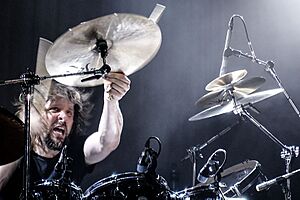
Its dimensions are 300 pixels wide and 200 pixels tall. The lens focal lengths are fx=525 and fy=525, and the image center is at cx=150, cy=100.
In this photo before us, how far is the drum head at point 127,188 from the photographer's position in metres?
2.28

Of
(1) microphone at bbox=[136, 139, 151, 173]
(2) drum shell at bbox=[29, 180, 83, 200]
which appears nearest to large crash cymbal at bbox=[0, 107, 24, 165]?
(2) drum shell at bbox=[29, 180, 83, 200]

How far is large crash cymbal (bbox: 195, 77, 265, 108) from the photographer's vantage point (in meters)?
3.08

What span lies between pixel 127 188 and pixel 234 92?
3.61 ft

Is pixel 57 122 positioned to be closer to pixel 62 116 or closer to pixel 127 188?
pixel 62 116

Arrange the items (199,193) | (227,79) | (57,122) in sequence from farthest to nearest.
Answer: (227,79)
(57,122)
(199,193)

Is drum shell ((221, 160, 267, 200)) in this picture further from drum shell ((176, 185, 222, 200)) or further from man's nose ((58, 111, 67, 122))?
man's nose ((58, 111, 67, 122))

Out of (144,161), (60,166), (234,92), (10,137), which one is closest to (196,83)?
(234,92)

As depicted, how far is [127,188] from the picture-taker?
230 cm

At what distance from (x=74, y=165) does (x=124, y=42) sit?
0.81m

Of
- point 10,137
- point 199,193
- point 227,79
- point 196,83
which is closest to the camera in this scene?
point 10,137

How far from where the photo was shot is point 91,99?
11.6ft

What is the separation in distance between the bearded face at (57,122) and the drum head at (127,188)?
589 millimetres

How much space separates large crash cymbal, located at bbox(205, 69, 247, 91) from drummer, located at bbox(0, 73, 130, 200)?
0.67 meters

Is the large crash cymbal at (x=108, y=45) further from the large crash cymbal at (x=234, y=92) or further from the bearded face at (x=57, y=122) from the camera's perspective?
the large crash cymbal at (x=234, y=92)
